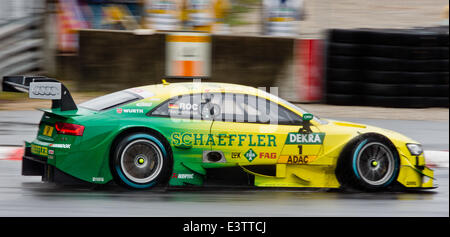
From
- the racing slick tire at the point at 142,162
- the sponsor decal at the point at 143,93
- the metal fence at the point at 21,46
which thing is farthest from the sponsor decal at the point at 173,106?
the metal fence at the point at 21,46

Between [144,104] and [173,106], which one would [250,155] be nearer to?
[173,106]

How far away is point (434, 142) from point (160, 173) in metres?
6.01

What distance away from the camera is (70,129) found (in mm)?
6559

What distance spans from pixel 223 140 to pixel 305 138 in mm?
878

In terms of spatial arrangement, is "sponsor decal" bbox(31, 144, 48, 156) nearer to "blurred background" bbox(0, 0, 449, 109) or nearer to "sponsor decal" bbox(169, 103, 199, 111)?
"sponsor decal" bbox(169, 103, 199, 111)

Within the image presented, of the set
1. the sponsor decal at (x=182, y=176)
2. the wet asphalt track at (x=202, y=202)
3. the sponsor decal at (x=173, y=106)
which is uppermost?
the sponsor decal at (x=173, y=106)

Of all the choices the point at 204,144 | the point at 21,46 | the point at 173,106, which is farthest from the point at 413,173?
the point at 21,46

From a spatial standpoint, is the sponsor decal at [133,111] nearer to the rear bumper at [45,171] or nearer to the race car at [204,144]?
the race car at [204,144]

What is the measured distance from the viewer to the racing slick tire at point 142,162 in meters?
6.62

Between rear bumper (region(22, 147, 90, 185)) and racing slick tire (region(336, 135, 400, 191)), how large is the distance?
8.84 ft

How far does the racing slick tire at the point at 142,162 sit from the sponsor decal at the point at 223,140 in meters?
0.19

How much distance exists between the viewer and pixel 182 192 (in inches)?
272

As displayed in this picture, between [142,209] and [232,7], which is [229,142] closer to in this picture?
[142,209]

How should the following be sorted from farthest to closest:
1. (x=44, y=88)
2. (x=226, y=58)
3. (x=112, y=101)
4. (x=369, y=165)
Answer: (x=226, y=58), (x=369, y=165), (x=112, y=101), (x=44, y=88)
